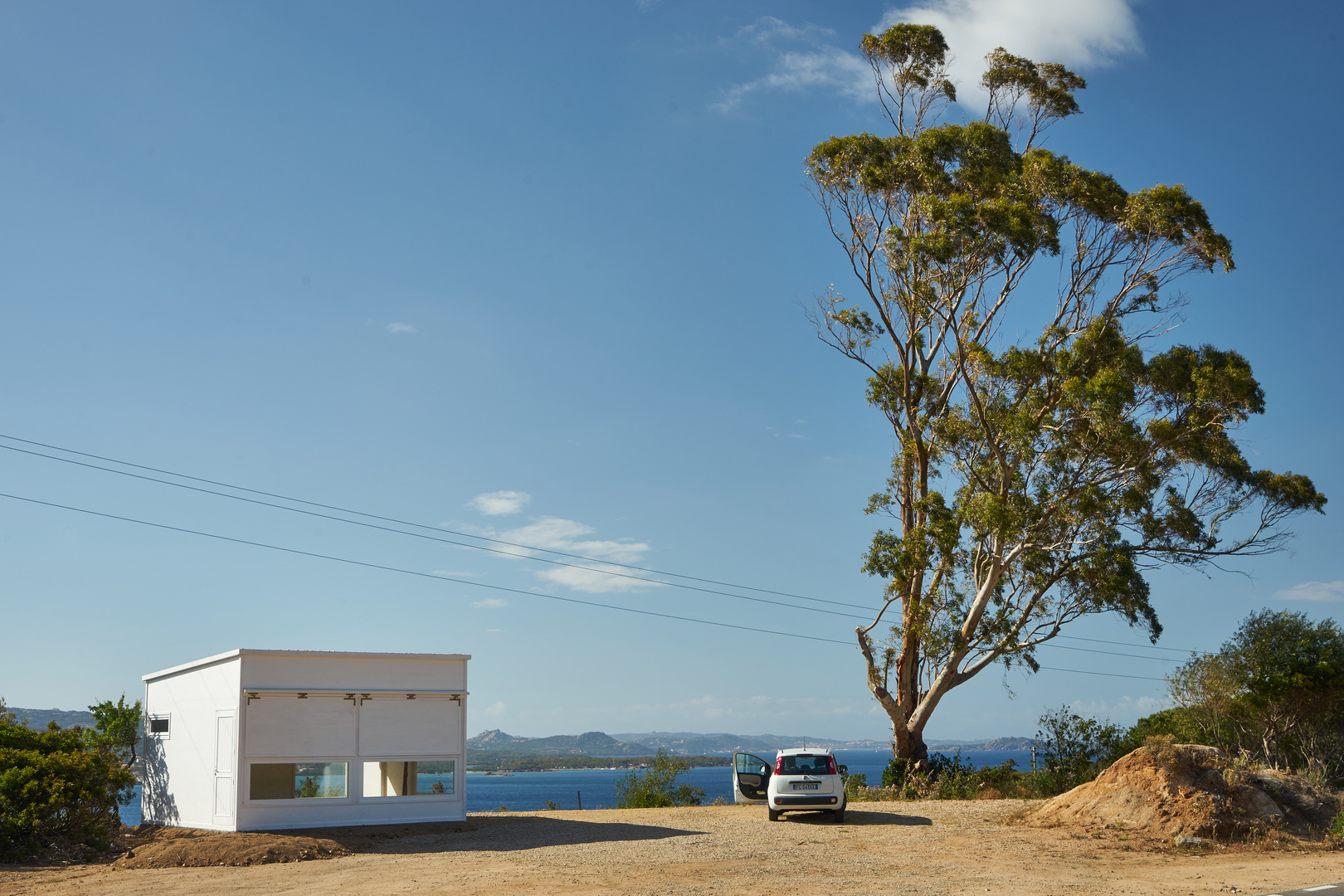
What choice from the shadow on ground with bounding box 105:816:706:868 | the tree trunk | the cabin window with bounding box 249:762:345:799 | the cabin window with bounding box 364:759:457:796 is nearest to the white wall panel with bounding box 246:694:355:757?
the cabin window with bounding box 249:762:345:799

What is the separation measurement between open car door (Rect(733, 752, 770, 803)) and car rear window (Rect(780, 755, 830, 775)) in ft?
16.8

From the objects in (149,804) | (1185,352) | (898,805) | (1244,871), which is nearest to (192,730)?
(149,804)

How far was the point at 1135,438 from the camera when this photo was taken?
26.2 metres

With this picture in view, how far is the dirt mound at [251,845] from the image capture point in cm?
1622

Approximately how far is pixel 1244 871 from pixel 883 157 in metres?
19.9

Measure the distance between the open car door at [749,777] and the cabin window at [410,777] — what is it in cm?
845

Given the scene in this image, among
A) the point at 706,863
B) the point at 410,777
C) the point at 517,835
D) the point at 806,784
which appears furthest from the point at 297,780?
the point at 806,784

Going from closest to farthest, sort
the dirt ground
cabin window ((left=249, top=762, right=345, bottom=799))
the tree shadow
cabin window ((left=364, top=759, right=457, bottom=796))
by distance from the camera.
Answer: the dirt ground < cabin window ((left=249, top=762, right=345, bottom=799)) < cabin window ((left=364, top=759, right=457, bottom=796)) < the tree shadow

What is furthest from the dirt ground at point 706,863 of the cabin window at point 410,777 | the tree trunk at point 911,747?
the tree trunk at point 911,747

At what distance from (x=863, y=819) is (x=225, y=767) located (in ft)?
41.2

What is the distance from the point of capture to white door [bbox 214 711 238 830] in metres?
18.3

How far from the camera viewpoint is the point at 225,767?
18703mm

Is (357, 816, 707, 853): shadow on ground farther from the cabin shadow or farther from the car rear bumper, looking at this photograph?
the car rear bumper

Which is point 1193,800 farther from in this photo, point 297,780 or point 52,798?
point 52,798
